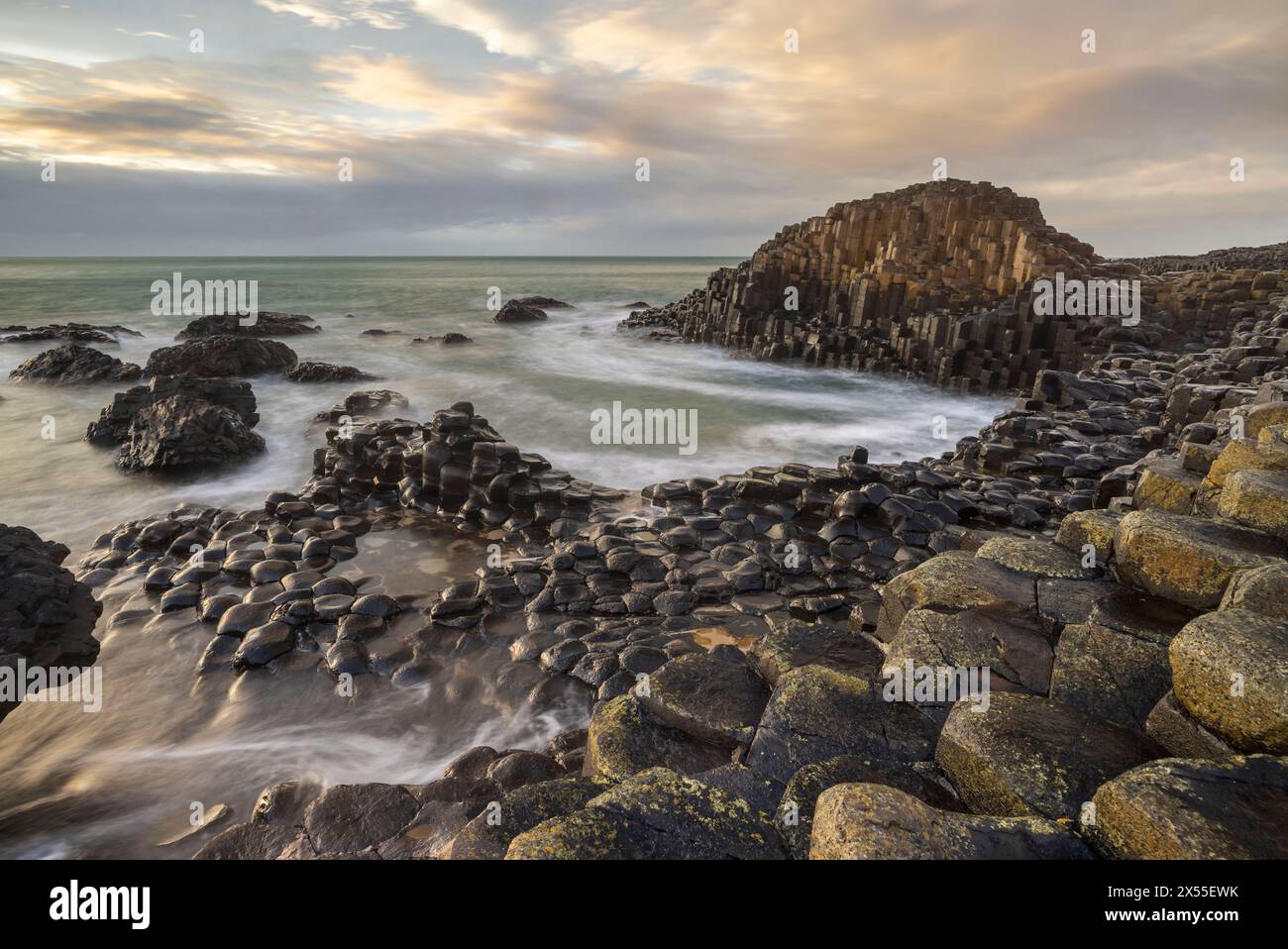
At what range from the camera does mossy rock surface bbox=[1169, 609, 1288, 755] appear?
3166mm

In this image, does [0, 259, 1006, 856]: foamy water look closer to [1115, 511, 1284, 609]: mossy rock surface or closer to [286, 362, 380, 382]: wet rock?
[286, 362, 380, 382]: wet rock

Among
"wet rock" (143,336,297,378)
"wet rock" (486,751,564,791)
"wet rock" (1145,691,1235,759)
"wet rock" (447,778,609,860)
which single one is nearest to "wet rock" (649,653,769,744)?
"wet rock" (447,778,609,860)

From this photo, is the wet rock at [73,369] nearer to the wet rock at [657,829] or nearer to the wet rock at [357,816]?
the wet rock at [357,816]

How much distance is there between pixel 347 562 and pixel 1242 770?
8.79 meters

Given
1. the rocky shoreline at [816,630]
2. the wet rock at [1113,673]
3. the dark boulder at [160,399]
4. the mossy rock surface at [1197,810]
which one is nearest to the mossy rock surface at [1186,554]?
the rocky shoreline at [816,630]

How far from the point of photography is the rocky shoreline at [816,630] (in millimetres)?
3047

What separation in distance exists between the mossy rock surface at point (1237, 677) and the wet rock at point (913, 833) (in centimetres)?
115

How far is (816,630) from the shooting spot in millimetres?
5539

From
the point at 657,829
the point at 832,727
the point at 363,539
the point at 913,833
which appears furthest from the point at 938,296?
the point at 657,829

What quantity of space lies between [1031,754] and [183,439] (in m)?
14.4

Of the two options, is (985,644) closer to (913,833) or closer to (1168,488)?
(913,833)
